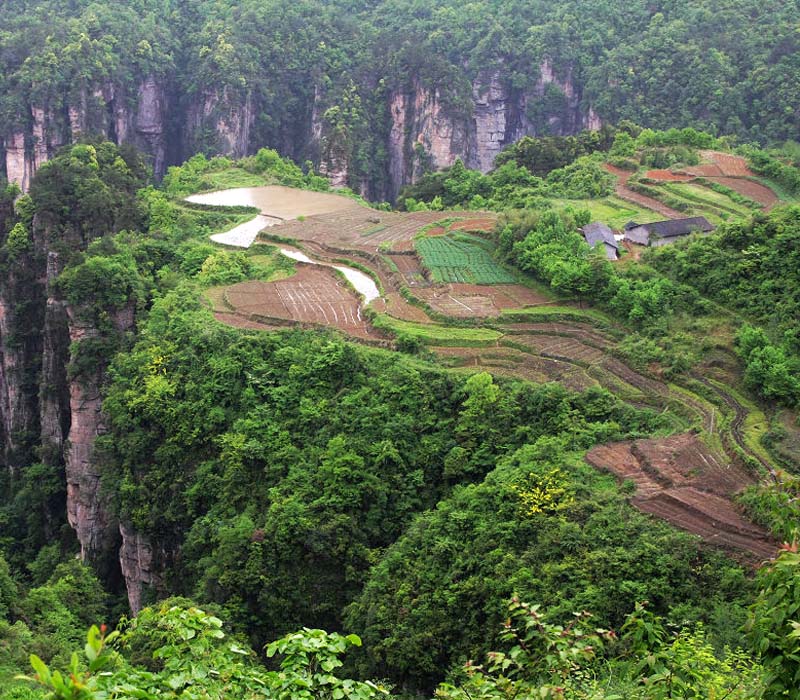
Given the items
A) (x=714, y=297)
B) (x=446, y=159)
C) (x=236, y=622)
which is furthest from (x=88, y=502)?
(x=446, y=159)

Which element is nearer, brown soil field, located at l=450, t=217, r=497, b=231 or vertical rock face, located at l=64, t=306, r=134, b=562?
vertical rock face, located at l=64, t=306, r=134, b=562

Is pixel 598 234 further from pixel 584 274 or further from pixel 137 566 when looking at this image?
pixel 137 566

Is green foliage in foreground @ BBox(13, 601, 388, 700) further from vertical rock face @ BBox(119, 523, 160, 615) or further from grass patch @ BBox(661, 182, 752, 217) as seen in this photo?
grass patch @ BBox(661, 182, 752, 217)

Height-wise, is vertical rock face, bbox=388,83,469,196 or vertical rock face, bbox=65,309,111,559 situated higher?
vertical rock face, bbox=388,83,469,196

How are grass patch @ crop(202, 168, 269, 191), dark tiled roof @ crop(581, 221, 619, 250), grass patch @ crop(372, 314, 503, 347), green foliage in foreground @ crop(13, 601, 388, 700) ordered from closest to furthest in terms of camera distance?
green foliage in foreground @ crop(13, 601, 388, 700) → grass patch @ crop(372, 314, 503, 347) → dark tiled roof @ crop(581, 221, 619, 250) → grass patch @ crop(202, 168, 269, 191)

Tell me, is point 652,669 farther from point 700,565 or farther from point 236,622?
point 236,622

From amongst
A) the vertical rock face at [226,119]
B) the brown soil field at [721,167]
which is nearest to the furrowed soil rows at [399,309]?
the brown soil field at [721,167]

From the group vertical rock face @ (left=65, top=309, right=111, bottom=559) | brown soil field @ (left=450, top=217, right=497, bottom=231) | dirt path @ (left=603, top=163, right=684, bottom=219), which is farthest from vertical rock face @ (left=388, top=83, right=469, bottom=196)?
vertical rock face @ (left=65, top=309, right=111, bottom=559)
